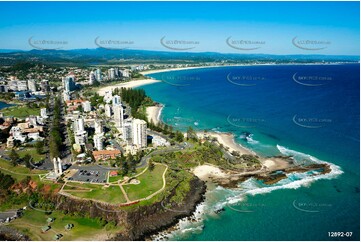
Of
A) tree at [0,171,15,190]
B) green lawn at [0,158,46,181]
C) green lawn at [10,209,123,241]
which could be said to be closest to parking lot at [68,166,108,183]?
green lawn at [0,158,46,181]

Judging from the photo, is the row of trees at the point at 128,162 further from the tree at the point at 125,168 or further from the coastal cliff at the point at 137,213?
the coastal cliff at the point at 137,213

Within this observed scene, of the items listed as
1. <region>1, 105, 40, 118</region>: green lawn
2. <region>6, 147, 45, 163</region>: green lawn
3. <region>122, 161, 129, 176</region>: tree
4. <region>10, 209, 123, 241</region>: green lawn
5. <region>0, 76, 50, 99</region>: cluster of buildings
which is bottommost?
<region>10, 209, 123, 241</region>: green lawn

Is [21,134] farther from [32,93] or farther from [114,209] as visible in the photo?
[32,93]

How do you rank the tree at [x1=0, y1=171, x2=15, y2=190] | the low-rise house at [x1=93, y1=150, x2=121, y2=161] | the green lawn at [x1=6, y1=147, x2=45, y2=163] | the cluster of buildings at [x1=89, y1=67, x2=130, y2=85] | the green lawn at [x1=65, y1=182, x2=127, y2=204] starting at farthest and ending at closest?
1. the cluster of buildings at [x1=89, y1=67, x2=130, y2=85]
2. the green lawn at [x1=6, y1=147, x2=45, y2=163]
3. the low-rise house at [x1=93, y1=150, x2=121, y2=161]
4. the tree at [x1=0, y1=171, x2=15, y2=190]
5. the green lawn at [x1=65, y1=182, x2=127, y2=204]

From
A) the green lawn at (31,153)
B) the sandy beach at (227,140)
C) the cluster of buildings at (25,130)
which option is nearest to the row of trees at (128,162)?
the green lawn at (31,153)

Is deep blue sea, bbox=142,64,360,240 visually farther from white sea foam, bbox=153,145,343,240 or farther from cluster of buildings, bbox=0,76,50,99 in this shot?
cluster of buildings, bbox=0,76,50,99

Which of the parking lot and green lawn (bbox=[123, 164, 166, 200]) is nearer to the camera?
green lawn (bbox=[123, 164, 166, 200])

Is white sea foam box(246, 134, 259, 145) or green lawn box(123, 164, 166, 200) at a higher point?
white sea foam box(246, 134, 259, 145)
